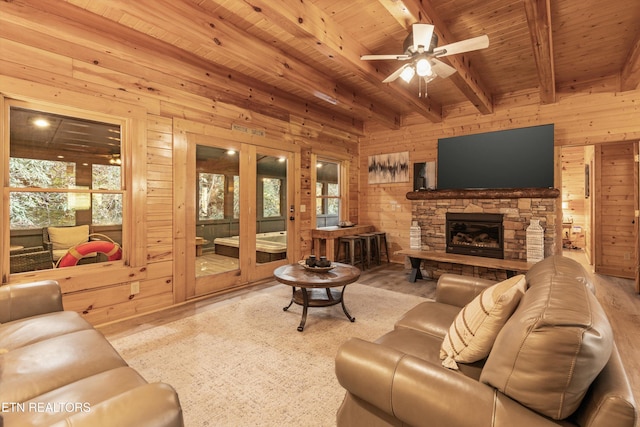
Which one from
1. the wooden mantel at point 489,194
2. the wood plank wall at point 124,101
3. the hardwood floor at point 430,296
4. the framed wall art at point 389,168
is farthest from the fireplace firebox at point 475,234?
the wood plank wall at point 124,101

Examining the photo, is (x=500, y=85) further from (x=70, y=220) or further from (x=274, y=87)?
(x=70, y=220)

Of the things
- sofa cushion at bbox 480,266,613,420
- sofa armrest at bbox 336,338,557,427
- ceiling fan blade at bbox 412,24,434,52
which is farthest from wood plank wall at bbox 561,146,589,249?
sofa armrest at bbox 336,338,557,427

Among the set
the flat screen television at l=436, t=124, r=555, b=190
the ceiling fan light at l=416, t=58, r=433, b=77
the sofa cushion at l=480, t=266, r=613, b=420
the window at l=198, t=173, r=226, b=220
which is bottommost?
the sofa cushion at l=480, t=266, r=613, b=420

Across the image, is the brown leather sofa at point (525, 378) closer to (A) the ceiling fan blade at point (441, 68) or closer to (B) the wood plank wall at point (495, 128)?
(A) the ceiling fan blade at point (441, 68)

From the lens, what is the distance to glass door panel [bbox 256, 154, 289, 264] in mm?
4797

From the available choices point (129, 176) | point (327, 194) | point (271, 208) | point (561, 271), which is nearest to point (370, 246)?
point (327, 194)

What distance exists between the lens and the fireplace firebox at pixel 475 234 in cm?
477

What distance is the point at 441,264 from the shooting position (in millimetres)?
5078

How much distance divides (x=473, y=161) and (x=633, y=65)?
2.07 m

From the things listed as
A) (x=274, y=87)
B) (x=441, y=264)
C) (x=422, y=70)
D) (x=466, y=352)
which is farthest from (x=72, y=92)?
(x=441, y=264)

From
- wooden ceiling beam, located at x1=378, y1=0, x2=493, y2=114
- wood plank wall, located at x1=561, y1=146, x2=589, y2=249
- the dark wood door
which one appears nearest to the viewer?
wooden ceiling beam, located at x1=378, y1=0, x2=493, y2=114

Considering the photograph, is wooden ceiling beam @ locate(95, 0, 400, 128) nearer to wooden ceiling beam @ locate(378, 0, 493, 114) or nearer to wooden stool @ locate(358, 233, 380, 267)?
wooden ceiling beam @ locate(378, 0, 493, 114)

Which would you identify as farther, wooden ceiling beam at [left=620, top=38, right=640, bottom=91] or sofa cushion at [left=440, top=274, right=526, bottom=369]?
wooden ceiling beam at [left=620, top=38, right=640, bottom=91]

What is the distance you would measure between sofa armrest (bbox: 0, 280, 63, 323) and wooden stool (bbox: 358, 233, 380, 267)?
4491 mm
